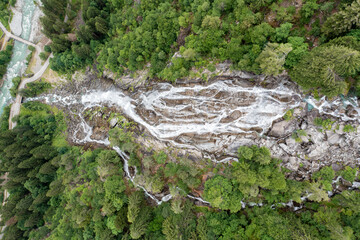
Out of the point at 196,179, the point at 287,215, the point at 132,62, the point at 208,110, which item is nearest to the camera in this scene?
the point at 287,215

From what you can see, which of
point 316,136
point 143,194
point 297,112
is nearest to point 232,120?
point 297,112

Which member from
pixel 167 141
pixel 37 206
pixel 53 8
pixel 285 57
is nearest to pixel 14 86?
pixel 53 8

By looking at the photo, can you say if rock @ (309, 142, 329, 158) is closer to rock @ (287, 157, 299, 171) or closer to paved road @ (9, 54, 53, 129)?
rock @ (287, 157, 299, 171)

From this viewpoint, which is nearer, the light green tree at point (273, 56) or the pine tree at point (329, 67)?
the pine tree at point (329, 67)

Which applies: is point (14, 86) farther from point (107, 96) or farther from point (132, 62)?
point (132, 62)

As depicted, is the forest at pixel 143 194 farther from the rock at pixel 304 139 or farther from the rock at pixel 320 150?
the rock at pixel 304 139

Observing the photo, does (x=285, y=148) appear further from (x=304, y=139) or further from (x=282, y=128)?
(x=282, y=128)

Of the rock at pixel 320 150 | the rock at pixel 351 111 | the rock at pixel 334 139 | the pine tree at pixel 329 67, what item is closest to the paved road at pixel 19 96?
the pine tree at pixel 329 67
